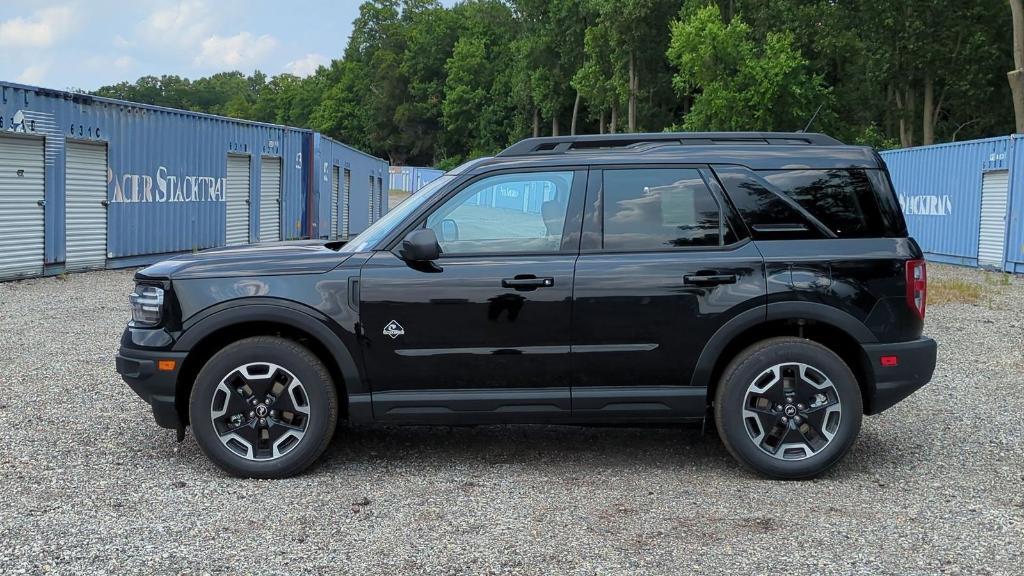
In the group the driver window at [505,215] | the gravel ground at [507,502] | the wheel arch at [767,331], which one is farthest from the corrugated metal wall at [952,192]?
the driver window at [505,215]

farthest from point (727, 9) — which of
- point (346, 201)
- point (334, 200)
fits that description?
point (334, 200)

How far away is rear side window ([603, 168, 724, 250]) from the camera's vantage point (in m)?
5.28

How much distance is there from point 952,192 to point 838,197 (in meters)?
19.0

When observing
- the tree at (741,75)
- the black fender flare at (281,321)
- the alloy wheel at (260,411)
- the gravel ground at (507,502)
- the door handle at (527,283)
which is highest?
the tree at (741,75)

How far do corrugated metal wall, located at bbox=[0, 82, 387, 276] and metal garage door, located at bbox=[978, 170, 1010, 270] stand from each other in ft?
53.8

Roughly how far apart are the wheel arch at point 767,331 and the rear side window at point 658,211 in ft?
1.53

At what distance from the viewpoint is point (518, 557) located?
13.6ft

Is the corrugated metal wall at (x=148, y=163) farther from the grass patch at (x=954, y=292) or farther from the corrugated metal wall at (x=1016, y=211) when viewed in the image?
the corrugated metal wall at (x=1016, y=211)

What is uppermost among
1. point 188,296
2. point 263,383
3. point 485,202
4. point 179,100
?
point 179,100

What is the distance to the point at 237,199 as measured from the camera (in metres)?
22.4

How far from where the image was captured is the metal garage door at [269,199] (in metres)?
23.9

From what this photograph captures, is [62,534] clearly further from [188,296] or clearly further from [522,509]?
[522,509]

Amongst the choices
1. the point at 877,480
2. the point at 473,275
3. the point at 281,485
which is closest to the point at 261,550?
the point at 281,485

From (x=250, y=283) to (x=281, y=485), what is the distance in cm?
108
